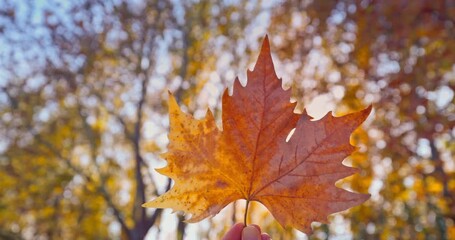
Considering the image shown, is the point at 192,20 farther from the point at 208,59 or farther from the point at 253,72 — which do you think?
the point at 253,72

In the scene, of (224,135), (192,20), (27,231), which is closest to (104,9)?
(192,20)

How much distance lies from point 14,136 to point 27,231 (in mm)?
6293

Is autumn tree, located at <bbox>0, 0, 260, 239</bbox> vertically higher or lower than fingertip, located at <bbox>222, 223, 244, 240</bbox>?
higher

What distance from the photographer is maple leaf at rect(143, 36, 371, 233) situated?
0.89 m

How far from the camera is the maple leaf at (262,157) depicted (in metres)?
0.89

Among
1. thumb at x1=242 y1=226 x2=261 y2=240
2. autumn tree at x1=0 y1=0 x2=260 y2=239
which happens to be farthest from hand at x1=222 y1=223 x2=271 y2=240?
autumn tree at x1=0 y1=0 x2=260 y2=239

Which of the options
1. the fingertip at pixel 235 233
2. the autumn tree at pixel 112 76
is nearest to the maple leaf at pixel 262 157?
the fingertip at pixel 235 233

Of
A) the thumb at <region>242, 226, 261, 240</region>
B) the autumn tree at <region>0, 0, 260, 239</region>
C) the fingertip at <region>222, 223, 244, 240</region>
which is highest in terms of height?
the autumn tree at <region>0, 0, 260, 239</region>

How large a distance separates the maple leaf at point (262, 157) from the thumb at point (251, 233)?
10 centimetres

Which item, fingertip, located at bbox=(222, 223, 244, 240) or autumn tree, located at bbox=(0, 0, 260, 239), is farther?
autumn tree, located at bbox=(0, 0, 260, 239)

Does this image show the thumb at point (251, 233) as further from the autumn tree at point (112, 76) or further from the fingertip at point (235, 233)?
the autumn tree at point (112, 76)

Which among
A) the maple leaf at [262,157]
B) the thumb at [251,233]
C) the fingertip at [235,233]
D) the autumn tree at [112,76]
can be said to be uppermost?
the autumn tree at [112,76]

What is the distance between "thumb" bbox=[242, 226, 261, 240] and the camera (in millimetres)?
840

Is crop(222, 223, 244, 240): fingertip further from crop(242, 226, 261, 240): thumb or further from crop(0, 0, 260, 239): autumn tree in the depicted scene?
crop(0, 0, 260, 239): autumn tree
